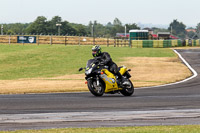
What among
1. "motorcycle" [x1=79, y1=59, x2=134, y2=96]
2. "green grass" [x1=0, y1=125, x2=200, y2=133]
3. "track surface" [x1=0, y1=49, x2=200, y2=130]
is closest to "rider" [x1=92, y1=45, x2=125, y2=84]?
"motorcycle" [x1=79, y1=59, x2=134, y2=96]

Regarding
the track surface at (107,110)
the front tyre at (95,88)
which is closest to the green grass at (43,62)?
the front tyre at (95,88)

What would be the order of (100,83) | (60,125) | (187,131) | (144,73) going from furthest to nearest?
(144,73), (100,83), (60,125), (187,131)

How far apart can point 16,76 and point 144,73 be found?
390 inches

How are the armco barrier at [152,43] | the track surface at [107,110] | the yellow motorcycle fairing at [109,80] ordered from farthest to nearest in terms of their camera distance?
the armco barrier at [152,43] → the yellow motorcycle fairing at [109,80] → the track surface at [107,110]

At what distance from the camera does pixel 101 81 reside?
1420 cm

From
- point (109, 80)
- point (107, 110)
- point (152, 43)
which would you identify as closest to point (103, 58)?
point (109, 80)

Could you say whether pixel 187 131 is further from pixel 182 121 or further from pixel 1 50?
pixel 1 50

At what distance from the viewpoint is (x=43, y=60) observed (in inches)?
1640

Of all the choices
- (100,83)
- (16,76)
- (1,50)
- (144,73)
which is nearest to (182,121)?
(100,83)

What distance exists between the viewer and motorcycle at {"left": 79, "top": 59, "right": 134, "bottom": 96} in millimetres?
13877

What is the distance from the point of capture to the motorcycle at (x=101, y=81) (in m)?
13.9

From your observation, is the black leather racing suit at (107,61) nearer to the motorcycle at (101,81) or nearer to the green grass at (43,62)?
the motorcycle at (101,81)

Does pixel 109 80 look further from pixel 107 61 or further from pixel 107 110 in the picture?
pixel 107 110

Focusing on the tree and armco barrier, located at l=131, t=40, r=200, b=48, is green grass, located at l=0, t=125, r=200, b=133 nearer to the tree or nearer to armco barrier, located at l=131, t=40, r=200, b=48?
armco barrier, located at l=131, t=40, r=200, b=48
